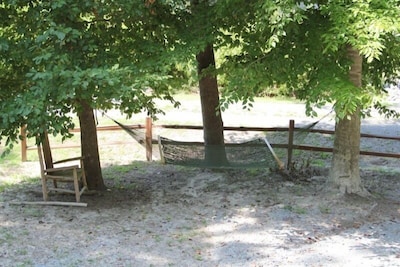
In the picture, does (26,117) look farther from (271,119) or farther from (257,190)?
(271,119)

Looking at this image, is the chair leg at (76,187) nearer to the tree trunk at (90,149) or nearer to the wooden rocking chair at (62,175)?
the wooden rocking chair at (62,175)

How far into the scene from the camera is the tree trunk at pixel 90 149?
21.5 feet

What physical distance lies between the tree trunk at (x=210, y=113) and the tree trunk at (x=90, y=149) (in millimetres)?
1564

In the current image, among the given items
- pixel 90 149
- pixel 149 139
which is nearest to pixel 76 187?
pixel 90 149

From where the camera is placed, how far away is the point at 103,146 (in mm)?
10422

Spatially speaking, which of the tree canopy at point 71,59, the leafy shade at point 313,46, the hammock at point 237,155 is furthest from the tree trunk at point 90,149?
the leafy shade at point 313,46

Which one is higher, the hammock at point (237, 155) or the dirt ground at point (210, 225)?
the hammock at point (237, 155)

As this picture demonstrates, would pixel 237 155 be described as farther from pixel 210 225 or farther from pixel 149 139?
pixel 149 139

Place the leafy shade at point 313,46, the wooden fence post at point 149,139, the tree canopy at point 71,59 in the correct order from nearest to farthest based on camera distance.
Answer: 1. the leafy shade at point 313,46
2. the tree canopy at point 71,59
3. the wooden fence post at point 149,139

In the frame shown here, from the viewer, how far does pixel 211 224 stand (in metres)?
5.68

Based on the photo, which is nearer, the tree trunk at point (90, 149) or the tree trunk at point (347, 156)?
the tree trunk at point (347, 156)

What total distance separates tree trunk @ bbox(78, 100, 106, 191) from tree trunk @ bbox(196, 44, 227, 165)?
5.13ft

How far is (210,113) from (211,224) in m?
2.60

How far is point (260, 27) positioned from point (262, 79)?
0.76 m
